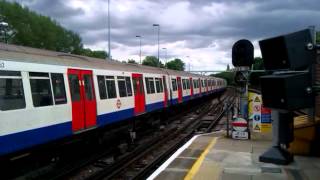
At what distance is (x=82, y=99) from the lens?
13.5 meters

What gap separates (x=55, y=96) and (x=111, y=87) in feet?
15.0

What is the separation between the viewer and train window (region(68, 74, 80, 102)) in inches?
508

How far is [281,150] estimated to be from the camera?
5645 millimetres

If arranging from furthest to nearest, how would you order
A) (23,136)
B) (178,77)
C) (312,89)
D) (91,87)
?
1. (178,77)
2. (91,87)
3. (23,136)
4. (312,89)

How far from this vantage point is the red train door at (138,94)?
19.6 meters

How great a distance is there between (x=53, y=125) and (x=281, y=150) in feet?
23.7

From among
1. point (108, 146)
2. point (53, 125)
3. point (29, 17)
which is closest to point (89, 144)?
point (108, 146)

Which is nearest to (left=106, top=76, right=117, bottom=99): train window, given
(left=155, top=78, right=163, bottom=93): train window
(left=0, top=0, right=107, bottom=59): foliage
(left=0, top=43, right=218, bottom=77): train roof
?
(left=0, top=43, right=218, bottom=77): train roof

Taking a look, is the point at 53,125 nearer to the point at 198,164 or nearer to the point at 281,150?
the point at 198,164

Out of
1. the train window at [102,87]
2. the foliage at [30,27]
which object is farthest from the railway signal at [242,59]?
the foliage at [30,27]

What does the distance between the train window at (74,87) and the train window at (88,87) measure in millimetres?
596

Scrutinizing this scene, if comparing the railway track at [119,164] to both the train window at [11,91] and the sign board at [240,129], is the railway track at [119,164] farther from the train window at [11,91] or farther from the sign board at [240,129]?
the sign board at [240,129]

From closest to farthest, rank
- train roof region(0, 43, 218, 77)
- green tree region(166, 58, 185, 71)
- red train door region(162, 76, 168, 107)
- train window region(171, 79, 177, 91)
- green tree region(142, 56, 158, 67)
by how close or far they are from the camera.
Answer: train roof region(0, 43, 218, 77) → red train door region(162, 76, 168, 107) → train window region(171, 79, 177, 91) → green tree region(142, 56, 158, 67) → green tree region(166, 58, 185, 71)

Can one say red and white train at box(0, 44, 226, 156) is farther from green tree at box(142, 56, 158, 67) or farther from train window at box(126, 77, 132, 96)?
green tree at box(142, 56, 158, 67)
